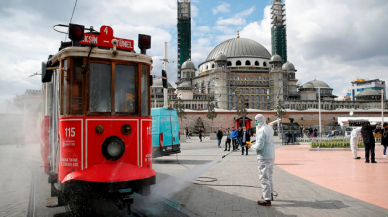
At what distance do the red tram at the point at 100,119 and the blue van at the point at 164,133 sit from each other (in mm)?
8380

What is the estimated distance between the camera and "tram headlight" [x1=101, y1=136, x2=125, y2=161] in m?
5.48

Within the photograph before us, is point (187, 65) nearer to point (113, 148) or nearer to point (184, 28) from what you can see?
point (184, 28)

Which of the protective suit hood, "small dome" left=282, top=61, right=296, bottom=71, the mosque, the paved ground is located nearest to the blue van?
the paved ground

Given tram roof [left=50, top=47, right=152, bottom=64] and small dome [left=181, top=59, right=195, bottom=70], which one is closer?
tram roof [left=50, top=47, right=152, bottom=64]

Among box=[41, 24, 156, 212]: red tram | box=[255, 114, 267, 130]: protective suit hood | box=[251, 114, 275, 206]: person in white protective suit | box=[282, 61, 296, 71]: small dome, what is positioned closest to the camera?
box=[41, 24, 156, 212]: red tram

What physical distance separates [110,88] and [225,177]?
18.8ft

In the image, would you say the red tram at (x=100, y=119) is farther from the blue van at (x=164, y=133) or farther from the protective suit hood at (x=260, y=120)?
the blue van at (x=164, y=133)

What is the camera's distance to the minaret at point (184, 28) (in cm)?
9275

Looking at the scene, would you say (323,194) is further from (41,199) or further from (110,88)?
(41,199)

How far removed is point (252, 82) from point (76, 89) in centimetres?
7948

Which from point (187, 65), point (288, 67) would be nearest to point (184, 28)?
point (187, 65)

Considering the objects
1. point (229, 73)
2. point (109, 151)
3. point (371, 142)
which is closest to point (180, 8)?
point (229, 73)

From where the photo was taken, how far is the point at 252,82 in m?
82.8

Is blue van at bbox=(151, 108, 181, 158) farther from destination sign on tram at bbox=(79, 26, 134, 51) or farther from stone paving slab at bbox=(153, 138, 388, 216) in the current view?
destination sign on tram at bbox=(79, 26, 134, 51)
